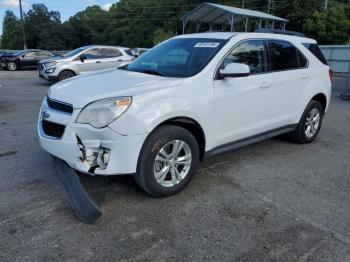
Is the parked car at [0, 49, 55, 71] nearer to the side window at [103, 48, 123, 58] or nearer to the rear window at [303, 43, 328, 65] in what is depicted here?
the side window at [103, 48, 123, 58]

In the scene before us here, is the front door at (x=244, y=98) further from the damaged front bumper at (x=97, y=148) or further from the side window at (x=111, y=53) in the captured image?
the side window at (x=111, y=53)

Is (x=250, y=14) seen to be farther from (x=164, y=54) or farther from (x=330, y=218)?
(x=330, y=218)

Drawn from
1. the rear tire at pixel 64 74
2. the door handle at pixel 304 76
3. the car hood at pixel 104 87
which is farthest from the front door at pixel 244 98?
the rear tire at pixel 64 74

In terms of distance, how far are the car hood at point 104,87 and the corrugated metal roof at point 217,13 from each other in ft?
60.0

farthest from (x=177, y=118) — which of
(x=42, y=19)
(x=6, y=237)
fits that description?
(x=42, y=19)

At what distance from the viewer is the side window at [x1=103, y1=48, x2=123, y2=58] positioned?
13.6 metres

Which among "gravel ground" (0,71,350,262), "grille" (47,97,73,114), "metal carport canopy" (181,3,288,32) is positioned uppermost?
"metal carport canopy" (181,3,288,32)

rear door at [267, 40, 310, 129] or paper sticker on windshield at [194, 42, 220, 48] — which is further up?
paper sticker on windshield at [194, 42, 220, 48]

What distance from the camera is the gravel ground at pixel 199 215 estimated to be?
107 inches

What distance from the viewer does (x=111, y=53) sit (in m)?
13.7

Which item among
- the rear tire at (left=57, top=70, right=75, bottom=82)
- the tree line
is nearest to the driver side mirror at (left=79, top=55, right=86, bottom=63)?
the rear tire at (left=57, top=70, right=75, bottom=82)

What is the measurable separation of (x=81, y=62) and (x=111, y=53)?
134cm

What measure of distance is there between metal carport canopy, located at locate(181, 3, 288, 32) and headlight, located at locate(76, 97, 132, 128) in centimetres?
1900

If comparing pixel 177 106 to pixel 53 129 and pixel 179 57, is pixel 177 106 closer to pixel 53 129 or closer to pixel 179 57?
pixel 179 57
